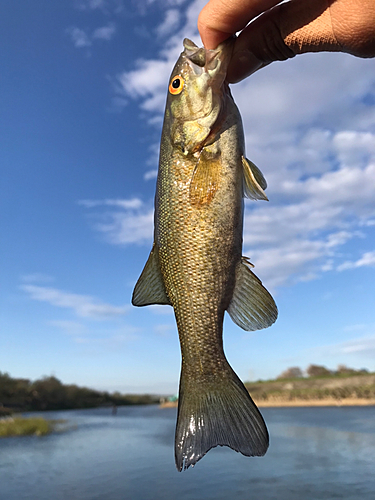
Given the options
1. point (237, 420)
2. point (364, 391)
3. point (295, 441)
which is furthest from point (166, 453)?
point (364, 391)

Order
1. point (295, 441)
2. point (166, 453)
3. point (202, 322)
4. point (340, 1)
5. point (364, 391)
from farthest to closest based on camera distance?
point (364, 391) → point (295, 441) → point (166, 453) → point (202, 322) → point (340, 1)

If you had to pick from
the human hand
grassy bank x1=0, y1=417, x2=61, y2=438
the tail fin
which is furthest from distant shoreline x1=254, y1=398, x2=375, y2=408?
the human hand

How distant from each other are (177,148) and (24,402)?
277 ft

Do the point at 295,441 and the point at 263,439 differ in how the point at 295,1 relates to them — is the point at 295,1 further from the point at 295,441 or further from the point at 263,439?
the point at 295,441

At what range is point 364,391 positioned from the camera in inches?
2650

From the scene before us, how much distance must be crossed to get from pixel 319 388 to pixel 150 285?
77.3m

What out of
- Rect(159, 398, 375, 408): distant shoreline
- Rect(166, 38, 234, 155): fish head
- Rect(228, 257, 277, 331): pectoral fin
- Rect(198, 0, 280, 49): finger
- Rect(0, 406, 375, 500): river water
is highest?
Rect(198, 0, 280, 49): finger

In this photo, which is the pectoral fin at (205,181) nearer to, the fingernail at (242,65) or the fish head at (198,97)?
the fish head at (198,97)

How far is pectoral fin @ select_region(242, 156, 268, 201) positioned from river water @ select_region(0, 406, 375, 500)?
22.4 metres

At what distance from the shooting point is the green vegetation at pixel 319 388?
67812 mm

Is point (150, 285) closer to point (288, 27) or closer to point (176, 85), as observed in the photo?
point (176, 85)

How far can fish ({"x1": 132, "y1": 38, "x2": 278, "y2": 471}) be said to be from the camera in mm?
A: 2605

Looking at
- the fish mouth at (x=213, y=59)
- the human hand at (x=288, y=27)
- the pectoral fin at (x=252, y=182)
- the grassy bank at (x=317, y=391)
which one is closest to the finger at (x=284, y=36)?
the human hand at (x=288, y=27)

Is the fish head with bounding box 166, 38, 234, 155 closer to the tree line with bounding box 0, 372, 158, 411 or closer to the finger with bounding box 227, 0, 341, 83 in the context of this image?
the finger with bounding box 227, 0, 341, 83
